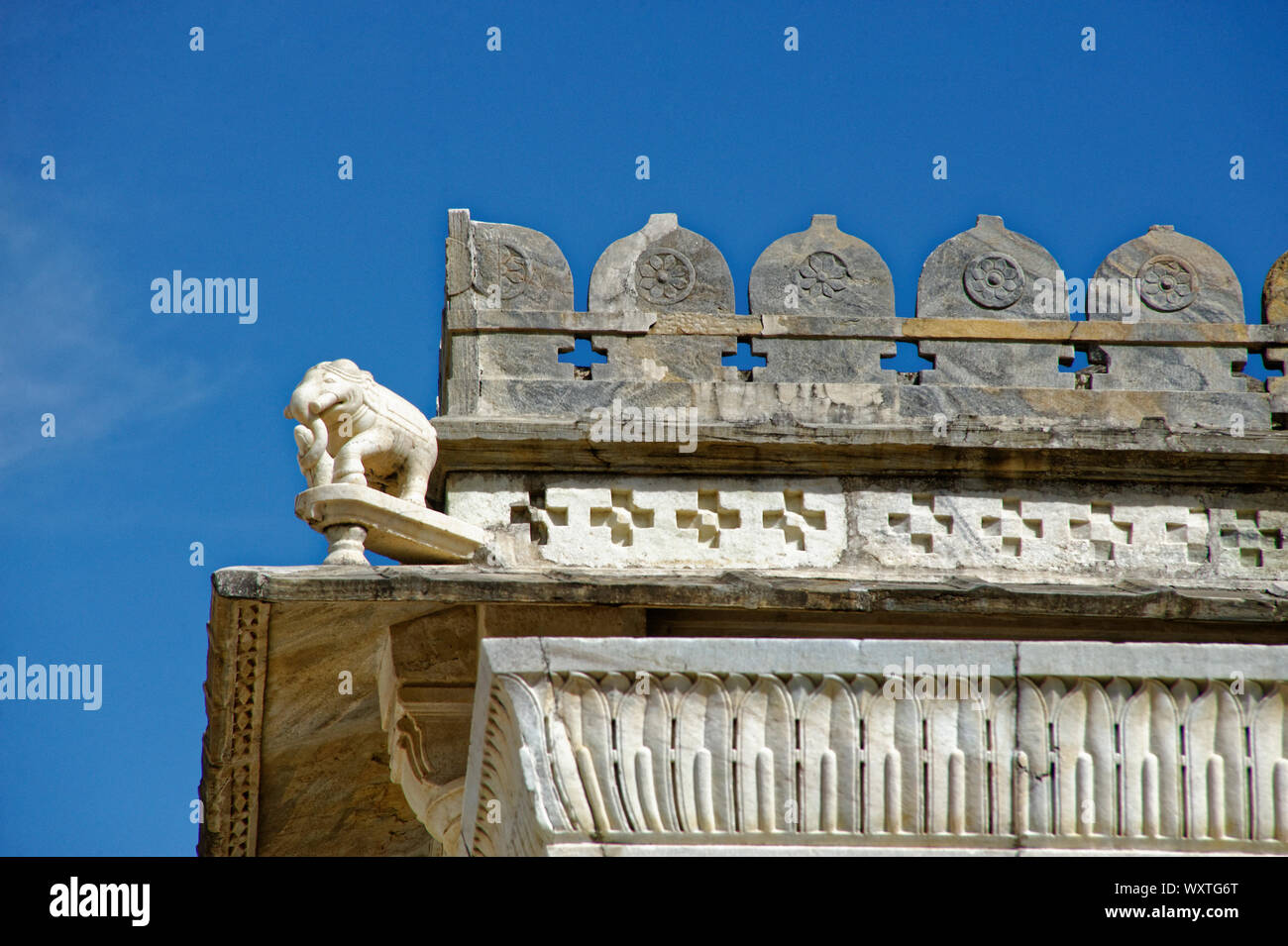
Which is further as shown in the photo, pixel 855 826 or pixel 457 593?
pixel 457 593

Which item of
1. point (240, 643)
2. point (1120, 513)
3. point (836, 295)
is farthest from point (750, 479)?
point (240, 643)

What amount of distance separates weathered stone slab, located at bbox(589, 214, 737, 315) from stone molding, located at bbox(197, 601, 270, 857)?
8.42 feet

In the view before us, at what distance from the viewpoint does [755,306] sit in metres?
11.5

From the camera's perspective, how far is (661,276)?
1156 cm

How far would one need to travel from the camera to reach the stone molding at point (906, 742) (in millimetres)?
8867

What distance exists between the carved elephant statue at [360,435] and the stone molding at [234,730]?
825 mm

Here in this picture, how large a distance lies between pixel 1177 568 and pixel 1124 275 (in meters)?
1.77

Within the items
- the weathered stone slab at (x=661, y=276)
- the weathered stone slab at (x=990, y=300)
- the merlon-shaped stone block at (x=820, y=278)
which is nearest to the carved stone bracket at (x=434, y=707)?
the weathered stone slab at (x=661, y=276)

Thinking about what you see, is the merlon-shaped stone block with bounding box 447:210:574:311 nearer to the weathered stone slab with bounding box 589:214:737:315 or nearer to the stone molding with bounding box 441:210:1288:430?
the stone molding with bounding box 441:210:1288:430

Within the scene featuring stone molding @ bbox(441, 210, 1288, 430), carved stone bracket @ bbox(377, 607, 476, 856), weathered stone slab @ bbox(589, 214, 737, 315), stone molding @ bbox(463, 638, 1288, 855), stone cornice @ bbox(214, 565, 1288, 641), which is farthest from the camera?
weathered stone slab @ bbox(589, 214, 737, 315)

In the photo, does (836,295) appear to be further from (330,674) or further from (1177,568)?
(330,674)

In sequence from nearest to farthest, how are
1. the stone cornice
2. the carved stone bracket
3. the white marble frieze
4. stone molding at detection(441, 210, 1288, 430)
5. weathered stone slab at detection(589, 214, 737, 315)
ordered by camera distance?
the stone cornice
the carved stone bracket
the white marble frieze
stone molding at detection(441, 210, 1288, 430)
weathered stone slab at detection(589, 214, 737, 315)

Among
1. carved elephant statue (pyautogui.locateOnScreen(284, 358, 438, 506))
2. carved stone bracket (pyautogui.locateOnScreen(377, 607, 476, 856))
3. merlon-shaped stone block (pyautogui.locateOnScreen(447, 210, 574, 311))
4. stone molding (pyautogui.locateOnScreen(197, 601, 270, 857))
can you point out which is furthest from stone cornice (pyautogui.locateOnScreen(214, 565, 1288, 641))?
merlon-shaped stone block (pyautogui.locateOnScreen(447, 210, 574, 311))

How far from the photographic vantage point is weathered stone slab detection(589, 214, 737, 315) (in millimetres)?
11484
